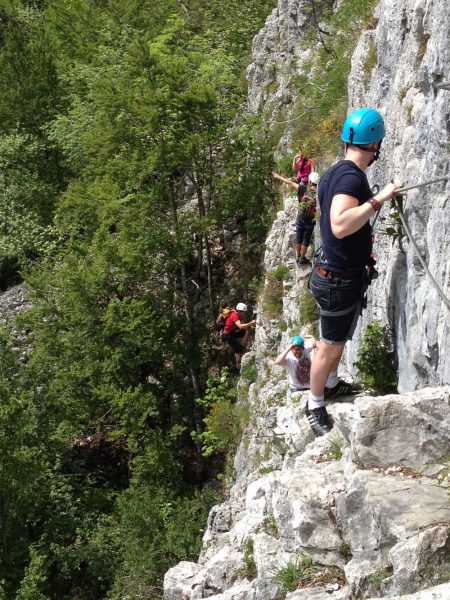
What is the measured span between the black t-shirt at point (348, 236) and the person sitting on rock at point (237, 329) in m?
12.9

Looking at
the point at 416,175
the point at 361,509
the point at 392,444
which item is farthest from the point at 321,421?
the point at 416,175

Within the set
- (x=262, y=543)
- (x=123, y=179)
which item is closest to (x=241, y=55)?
(x=123, y=179)

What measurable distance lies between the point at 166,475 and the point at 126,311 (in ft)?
15.6

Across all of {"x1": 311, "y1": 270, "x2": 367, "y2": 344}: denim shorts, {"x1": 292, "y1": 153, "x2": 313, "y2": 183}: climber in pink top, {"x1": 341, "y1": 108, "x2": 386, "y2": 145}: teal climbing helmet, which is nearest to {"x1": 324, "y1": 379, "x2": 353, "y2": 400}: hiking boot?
{"x1": 311, "y1": 270, "x2": 367, "y2": 344}: denim shorts

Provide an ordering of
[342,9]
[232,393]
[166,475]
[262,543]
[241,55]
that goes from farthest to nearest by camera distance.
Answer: [241,55] → [166,475] → [232,393] → [342,9] → [262,543]

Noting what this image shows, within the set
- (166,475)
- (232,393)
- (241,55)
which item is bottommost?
(166,475)

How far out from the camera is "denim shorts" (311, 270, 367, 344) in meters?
6.23

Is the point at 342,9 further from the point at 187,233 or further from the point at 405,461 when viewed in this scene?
the point at 405,461

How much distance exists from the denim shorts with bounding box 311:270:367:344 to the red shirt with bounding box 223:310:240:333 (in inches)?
502

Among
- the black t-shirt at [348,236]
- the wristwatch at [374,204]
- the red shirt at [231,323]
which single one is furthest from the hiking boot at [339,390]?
the red shirt at [231,323]

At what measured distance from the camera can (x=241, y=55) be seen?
85.5 ft

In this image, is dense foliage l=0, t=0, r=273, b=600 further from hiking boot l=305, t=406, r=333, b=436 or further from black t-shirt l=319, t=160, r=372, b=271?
black t-shirt l=319, t=160, r=372, b=271

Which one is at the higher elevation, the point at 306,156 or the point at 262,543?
the point at 306,156

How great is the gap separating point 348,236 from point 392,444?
1631 millimetres
